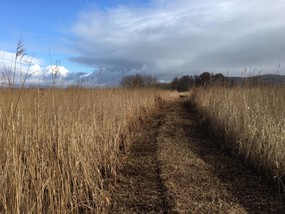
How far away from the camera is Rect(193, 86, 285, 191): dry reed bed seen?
481 centimetres

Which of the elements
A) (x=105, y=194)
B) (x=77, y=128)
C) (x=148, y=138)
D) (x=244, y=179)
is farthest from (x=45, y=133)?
(x=148, y=138)

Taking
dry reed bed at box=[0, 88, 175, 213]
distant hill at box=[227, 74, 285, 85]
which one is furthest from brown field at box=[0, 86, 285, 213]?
distant hill at box=[227, 74, 285, 85]

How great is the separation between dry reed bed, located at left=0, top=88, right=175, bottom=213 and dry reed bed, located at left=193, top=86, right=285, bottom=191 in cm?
230

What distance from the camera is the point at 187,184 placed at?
14.5ft

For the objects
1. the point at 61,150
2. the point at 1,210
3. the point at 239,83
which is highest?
the point at 239,83

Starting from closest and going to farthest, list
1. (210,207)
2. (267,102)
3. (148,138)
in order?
(210,207) → (267,102) → (148,138)

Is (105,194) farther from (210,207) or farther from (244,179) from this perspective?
(244,179)

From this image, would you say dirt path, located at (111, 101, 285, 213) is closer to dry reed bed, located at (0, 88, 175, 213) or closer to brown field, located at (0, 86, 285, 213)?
brown field, located at (0, 86, 285, 213)

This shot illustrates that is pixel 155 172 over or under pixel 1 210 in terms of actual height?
under

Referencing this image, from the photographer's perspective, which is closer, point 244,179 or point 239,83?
point 244,179

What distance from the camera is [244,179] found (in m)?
4.84

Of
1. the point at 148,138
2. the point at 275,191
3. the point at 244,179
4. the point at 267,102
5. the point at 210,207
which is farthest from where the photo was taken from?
the point at 148,138

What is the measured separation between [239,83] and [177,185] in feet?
17.9

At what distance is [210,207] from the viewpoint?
369 centimetres
